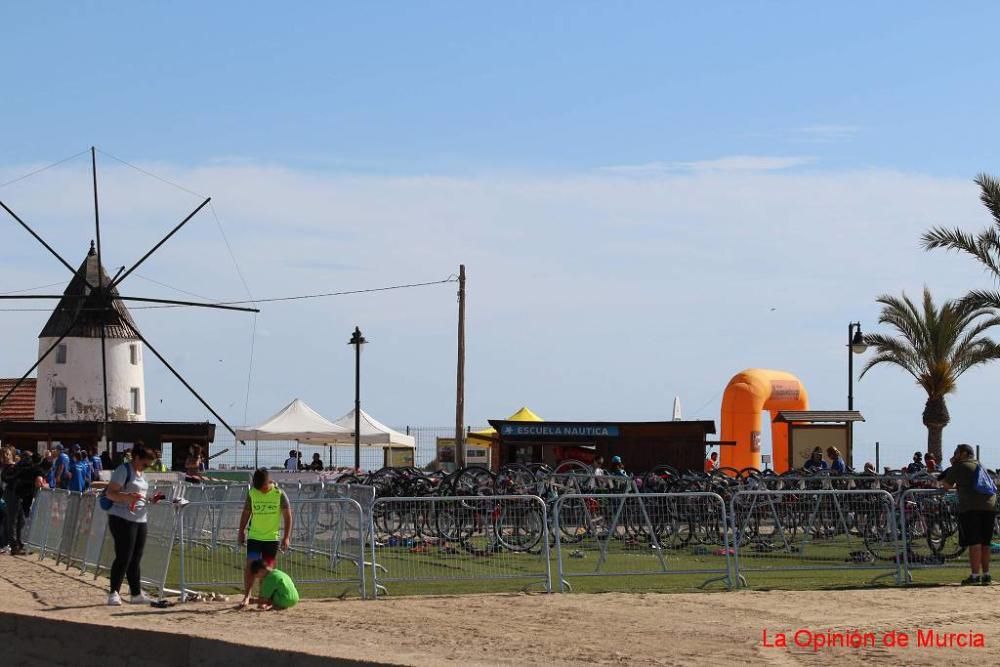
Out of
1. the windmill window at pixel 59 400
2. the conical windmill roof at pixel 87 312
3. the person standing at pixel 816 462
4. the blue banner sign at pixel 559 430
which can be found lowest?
the person standing at pixel 816 462

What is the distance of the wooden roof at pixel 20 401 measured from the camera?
68.4m

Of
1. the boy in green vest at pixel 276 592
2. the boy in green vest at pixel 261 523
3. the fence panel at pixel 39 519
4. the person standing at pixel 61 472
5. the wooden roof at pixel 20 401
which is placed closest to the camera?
A: the boy in green vest at pixel 276 592

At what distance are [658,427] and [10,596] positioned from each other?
22.7 metres

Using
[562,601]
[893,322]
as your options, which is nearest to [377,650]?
[562,601]

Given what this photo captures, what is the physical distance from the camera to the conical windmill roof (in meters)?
63.7

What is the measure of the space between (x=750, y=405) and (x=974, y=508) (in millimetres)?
26624

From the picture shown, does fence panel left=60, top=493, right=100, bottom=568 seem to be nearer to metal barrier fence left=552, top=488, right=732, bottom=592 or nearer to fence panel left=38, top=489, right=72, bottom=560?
fence panel left=38, top=489, right=72, bottom=560

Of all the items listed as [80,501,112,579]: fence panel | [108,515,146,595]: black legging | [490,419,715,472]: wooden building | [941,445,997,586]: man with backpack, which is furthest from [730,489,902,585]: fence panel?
[490,419,715,472]: wooden building

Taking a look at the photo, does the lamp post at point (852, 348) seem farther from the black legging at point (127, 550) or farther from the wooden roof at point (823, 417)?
the black legging at point (127, 550)

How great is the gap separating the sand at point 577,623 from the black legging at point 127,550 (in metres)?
0.37

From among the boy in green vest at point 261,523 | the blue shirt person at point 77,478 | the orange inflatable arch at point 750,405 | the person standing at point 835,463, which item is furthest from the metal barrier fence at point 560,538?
the orange inflatable arch at point 750,405

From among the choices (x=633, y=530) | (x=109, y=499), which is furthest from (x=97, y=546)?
(x=633, y=530)

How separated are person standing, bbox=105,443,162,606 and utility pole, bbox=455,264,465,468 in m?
25.1

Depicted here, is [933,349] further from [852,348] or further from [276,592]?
[276,592]
